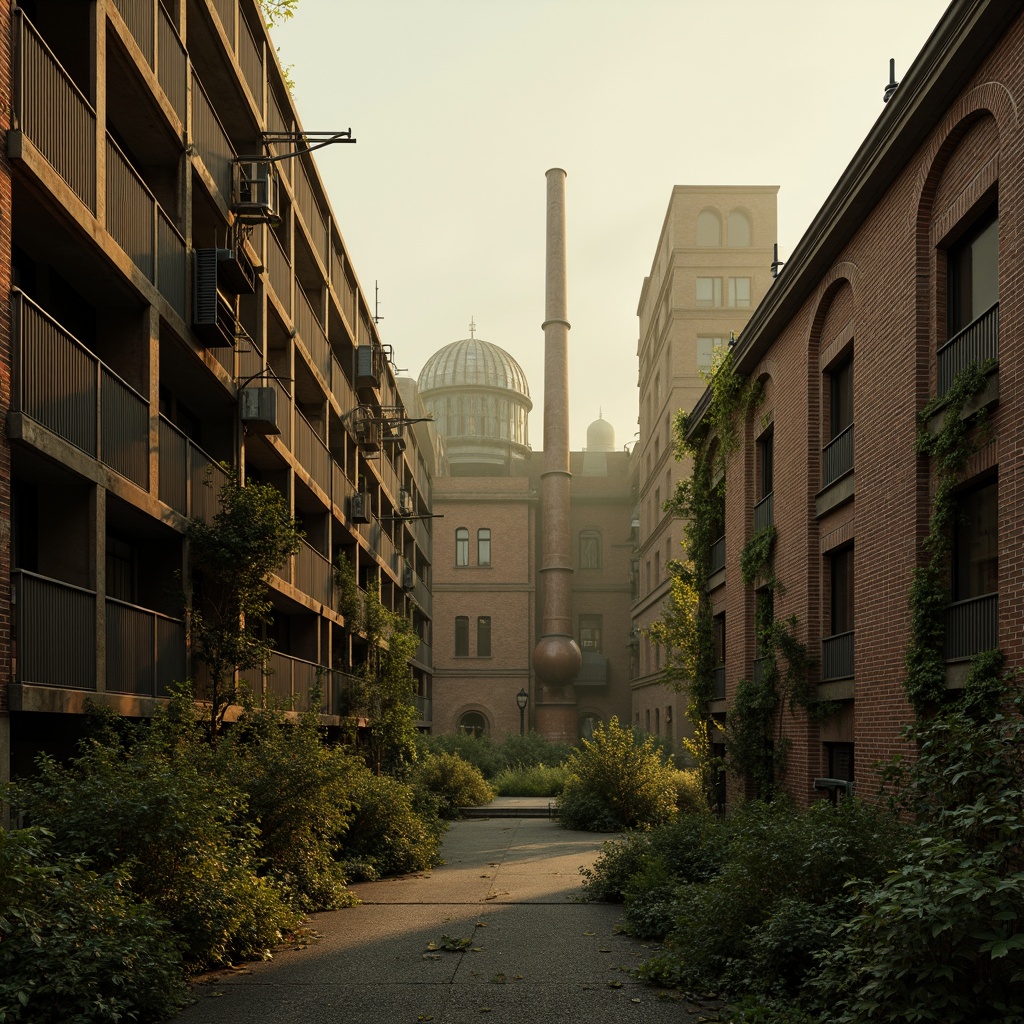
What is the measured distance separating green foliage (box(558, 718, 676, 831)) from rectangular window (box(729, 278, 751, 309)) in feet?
74.8

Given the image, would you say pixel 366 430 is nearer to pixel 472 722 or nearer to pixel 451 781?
pixel 451 781

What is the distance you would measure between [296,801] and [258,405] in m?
6.79

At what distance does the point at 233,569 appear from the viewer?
637 inches

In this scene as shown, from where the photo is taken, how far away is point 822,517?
17922 mm

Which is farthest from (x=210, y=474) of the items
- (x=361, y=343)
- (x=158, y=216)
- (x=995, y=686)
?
(x=361, y=343)

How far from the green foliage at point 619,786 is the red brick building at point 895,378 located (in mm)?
6153

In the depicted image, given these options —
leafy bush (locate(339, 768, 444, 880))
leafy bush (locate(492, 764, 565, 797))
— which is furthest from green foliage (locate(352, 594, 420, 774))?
leafy bush (locate(339, 768, 444, 880))

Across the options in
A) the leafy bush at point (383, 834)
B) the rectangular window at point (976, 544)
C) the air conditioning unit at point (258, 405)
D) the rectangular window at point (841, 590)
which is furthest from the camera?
the leafy bush at point (383, 834)

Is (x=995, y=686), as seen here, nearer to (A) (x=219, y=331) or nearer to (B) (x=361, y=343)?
(A) (x=219, y=331)

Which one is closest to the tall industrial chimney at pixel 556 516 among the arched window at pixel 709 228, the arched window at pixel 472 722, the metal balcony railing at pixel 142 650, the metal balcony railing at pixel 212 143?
the arched window at pixel 472 722

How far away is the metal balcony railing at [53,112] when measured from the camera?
10719 millimetres

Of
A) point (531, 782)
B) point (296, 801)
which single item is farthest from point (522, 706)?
point (296, 801)

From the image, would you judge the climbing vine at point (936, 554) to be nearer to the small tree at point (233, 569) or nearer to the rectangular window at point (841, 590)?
the rectangular window at point (841, 590)

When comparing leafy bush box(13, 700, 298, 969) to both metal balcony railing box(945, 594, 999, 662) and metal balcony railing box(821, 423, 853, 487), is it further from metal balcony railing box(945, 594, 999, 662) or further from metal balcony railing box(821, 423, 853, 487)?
metal balcony railing box(821, 423, 853, 487)
